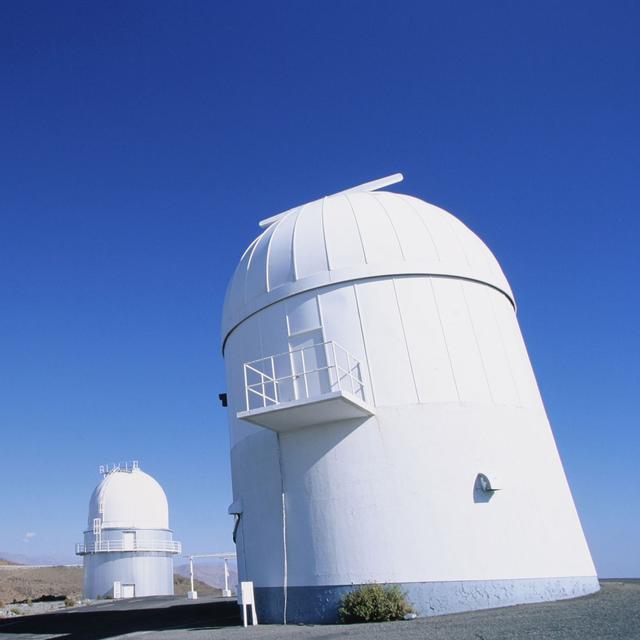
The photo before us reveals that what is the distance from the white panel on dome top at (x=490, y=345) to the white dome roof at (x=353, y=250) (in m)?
0.42

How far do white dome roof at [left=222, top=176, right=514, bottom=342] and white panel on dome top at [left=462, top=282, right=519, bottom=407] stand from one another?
1.39 ft

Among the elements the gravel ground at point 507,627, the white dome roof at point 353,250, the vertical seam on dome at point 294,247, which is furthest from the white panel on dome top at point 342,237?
the gravel ground at point 507,627

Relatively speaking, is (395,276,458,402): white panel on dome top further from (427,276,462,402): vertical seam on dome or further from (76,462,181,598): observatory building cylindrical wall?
(76,462,181,598): observatory building cylindrical wall

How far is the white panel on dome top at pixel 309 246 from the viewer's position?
12250 mm

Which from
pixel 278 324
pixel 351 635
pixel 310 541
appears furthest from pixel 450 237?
pixel 351 635

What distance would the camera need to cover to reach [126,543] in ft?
104

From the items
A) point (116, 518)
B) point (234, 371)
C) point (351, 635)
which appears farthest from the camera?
point (116, 518)

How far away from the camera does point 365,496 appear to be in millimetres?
10375

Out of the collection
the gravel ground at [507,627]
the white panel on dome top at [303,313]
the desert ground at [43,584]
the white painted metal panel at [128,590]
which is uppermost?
the white panel on dome top at [303,313]

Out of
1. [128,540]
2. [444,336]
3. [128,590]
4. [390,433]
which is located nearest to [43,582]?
[128,590]

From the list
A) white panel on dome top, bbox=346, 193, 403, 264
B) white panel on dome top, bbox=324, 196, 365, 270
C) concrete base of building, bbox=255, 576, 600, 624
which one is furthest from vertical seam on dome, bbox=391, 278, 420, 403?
concrete base of building, bbox=255, 576, 600, 624

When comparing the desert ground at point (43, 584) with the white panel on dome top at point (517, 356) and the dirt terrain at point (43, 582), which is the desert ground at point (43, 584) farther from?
the white panel on dome top at point (517, 356)

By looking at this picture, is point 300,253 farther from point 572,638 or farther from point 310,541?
point 572,638

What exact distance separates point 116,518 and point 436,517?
2715 cm
